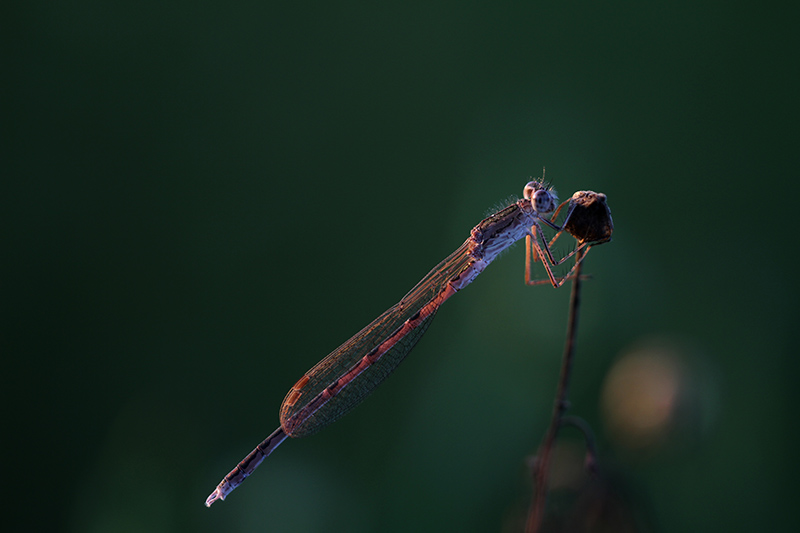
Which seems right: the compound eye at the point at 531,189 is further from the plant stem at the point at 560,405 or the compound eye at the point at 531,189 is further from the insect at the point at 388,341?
the plant stem at the point at 560,405

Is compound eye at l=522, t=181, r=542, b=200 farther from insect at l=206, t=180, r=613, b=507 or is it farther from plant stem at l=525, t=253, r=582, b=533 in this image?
plant stem at l=525, t=253, r=582, b=533

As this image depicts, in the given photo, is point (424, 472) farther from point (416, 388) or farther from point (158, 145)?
point (158, 145)

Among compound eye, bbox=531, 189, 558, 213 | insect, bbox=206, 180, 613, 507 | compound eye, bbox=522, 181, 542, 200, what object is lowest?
insect, bbox=206, 180, 613, 507

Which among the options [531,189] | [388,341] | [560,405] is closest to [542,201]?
[531,189]

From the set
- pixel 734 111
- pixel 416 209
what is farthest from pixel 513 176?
pixel 734 111

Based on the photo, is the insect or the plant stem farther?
the insect

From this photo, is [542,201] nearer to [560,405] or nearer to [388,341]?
[388,341]

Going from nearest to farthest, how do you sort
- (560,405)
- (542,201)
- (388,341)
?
(560,405)
(542,201)
(388,341)

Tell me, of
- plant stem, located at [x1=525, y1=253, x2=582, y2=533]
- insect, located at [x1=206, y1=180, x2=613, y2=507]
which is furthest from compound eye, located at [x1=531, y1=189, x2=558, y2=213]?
plant stem, located at [x1=525, y1=253, x2=582, y2=533]

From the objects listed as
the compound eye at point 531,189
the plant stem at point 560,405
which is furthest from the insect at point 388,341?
the plant stem at point 560,405
